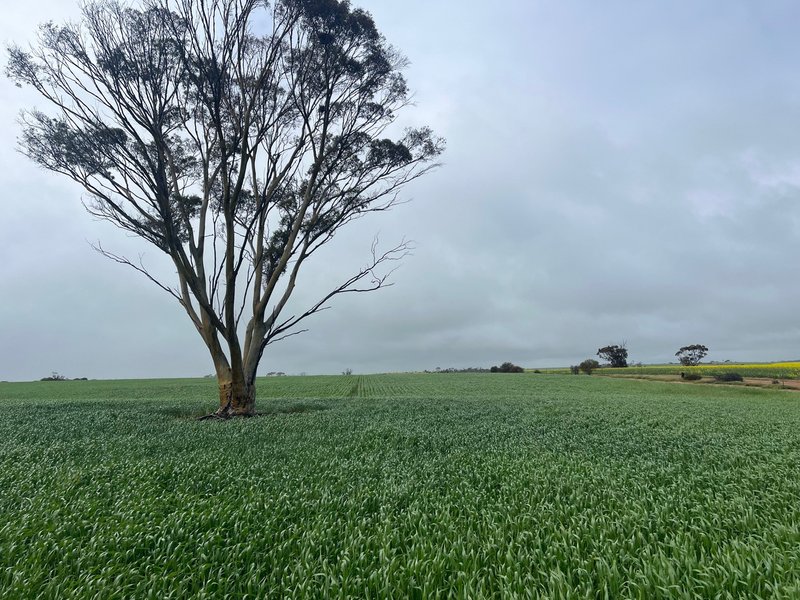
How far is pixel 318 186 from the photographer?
1991 cm

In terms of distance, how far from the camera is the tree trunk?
16.7 meters

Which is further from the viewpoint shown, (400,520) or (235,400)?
(235,400)

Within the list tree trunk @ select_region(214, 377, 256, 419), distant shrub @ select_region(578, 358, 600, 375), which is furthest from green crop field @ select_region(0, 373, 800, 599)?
distant shrub @ select_region(578, 358, 600, 375)

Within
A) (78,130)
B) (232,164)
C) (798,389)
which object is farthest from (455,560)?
(798,389)

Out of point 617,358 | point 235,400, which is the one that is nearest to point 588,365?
point 617,358

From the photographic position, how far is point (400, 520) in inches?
195

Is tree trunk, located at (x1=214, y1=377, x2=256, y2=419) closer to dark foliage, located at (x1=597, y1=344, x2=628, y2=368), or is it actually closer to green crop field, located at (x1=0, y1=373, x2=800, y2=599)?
green crop field, located at (x1=0, y1=373, x2=800, y2=599)

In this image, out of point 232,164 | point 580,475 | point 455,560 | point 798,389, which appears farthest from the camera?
point 798,389

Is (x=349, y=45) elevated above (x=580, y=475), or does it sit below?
above

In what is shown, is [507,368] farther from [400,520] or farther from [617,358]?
[400,520]

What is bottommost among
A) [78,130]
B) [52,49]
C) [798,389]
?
[798,389]

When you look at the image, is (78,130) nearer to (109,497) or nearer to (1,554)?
(109,497)

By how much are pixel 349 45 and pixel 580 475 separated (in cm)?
1844

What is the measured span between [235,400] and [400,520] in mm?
13684
